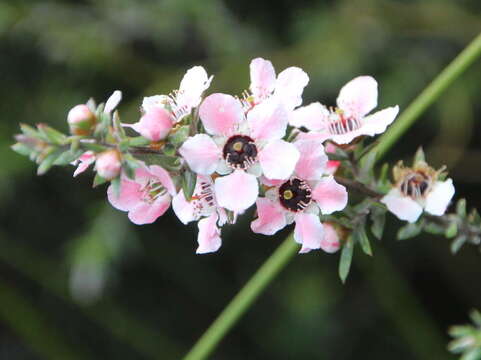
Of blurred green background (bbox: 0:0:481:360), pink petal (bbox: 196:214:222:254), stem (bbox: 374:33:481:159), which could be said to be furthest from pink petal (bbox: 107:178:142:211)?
blurred green background (bbox: 0:0:481:360)

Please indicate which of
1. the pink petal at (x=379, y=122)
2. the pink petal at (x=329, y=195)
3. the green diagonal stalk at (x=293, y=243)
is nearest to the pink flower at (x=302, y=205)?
the pink petal at (x=329, y=195)

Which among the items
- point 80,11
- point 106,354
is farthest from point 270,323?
point 80,11

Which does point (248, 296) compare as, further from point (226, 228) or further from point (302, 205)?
point (226, 228)

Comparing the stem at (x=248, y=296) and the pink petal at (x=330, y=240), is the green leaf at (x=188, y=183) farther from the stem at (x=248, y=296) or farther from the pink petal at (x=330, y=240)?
the stem at (x=248, y=296)

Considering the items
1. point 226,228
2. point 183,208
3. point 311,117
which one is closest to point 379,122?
point 311,117

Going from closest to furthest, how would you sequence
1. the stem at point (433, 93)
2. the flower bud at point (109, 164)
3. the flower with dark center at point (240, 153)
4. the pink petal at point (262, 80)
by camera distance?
the flower bud at point (109, 164) → the flower with dark center at point (240, 153) → the pink petal at point (262, 80) → the stem at point (433, 93)

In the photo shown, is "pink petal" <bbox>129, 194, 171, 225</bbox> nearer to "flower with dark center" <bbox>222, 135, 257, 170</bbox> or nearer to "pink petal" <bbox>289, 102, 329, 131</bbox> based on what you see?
"flower with dark center" <bbox>222, 135, 257, 170</bbox>
